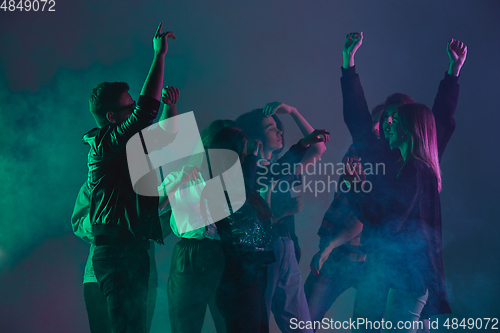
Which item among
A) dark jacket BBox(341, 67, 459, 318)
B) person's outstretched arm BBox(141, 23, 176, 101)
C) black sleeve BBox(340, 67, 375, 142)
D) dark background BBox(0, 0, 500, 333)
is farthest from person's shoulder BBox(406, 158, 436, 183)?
person's outstretched arm BBox(141, 23, 176, 101)

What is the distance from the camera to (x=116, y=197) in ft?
5.81

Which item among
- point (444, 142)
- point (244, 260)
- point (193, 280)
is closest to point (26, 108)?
point (193, 280)

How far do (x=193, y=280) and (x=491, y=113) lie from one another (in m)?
2.14

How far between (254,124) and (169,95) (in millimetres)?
538

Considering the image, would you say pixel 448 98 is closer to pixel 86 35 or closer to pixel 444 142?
pixel 444 142

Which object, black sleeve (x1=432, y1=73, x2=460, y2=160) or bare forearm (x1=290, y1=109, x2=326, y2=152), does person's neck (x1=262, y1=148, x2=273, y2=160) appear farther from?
black sleeve (x1=432, y1=73, x2=460, y2=160)

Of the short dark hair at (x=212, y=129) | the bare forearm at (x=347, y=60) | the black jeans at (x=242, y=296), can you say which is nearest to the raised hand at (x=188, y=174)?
the short dark hair at (x=212, y=129)

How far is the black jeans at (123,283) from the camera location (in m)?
1.68

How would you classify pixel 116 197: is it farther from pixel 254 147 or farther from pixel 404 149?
pixel 404 149

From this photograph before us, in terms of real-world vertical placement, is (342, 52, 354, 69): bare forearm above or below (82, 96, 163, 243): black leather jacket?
above

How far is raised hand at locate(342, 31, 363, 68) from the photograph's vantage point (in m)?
2.29

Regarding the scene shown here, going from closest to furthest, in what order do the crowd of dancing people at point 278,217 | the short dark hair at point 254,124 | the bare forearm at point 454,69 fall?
the crowd of dancing people at point 278,217 → the short dark hair at point 254,124 → the bare forearm at point 454,69

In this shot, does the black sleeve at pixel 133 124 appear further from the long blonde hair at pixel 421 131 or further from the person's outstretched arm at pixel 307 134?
the long blonde hair at pixel 421 131

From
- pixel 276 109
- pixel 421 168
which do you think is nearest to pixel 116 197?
pixel 276 109
